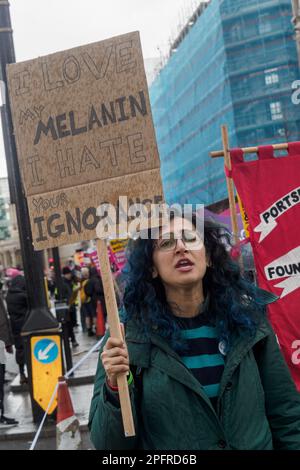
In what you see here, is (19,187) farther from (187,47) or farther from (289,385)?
(187,47)

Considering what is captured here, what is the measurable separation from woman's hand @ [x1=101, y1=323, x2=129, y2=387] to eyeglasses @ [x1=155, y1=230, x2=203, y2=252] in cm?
44

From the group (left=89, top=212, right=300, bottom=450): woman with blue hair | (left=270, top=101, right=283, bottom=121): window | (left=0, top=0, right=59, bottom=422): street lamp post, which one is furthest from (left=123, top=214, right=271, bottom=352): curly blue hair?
(left=270, top=101, right=283, bottom=121): window

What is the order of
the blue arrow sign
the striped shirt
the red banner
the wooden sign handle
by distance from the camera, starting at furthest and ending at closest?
the blue arrow sign
the red banner
the striped shirt
the wooden sign handle

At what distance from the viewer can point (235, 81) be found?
24.7 metres

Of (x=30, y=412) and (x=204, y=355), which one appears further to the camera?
(x=30, y=412)

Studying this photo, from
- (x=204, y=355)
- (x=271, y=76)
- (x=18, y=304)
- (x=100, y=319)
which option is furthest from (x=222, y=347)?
(x=271, y=76)

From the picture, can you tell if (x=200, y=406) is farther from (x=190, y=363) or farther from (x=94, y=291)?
(x=94, y=291)

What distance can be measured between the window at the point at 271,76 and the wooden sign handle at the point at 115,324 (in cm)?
2194

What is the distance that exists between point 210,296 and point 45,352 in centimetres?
573

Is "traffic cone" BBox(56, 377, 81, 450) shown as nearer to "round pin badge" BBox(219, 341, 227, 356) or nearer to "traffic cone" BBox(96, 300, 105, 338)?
"round pin badge" BBox(219, 341, 227, 356)

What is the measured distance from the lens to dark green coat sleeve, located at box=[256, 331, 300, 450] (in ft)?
8.03

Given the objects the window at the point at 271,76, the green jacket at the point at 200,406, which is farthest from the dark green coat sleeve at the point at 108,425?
the window at the point at 271,76

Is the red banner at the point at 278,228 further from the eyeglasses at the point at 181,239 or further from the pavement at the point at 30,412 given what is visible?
the pavement at the point at 30,412

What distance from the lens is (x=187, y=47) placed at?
29.1 metres
